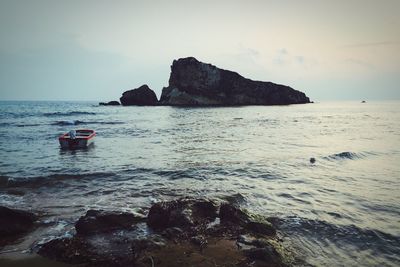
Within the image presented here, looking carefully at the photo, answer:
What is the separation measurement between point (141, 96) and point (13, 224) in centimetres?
11627

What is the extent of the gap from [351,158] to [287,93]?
122786 mm

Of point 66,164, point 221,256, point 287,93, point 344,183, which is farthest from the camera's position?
point 287,93

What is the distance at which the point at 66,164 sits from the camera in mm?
17281

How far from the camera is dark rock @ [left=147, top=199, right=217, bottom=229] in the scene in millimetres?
8047

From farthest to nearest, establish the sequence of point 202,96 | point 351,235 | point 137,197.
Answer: point 202,96 → point 137,197 → point 351,235

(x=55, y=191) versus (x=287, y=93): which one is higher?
(x=287, y=93)

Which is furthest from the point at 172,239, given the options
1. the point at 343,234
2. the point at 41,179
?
the point at 41,179

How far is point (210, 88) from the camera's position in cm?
11794

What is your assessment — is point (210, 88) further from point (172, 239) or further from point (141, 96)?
point (172, 239)

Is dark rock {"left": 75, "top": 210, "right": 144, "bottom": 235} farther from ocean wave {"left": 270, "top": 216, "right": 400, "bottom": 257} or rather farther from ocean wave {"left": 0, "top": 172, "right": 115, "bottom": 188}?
ocean wave {"left": 0, "top": 172, "right": 115, "bottom": 188}

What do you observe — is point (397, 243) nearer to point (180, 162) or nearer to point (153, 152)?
point (180, 162)

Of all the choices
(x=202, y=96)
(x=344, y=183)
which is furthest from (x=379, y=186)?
(x=202, y=96)

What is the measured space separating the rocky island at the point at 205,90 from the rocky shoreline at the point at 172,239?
4202 inches

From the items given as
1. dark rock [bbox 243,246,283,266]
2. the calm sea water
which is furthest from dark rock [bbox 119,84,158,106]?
dark rock [bbox 243,246,283,266]
